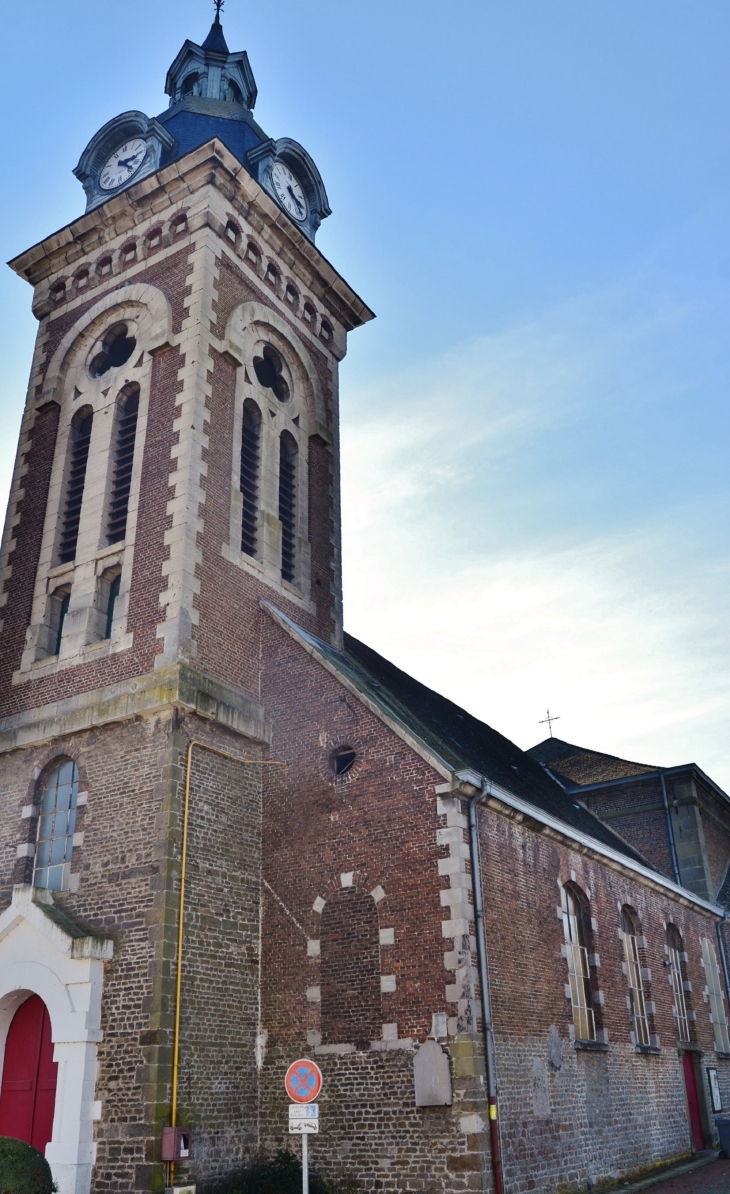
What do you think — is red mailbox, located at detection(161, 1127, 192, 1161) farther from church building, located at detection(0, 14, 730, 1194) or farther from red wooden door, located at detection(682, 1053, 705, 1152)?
red wooden door, located at detection(682, 1053, 705, 1152)

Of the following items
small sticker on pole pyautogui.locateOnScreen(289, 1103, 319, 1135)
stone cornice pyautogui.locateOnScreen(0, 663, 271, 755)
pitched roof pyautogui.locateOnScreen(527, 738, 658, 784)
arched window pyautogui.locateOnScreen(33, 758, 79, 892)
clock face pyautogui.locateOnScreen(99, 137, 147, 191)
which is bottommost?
small sticker on pole pyautogui.locateOnScreen(289, 1103, 319, 1135)

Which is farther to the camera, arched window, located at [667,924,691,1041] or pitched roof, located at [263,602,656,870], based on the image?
arched window, located at [667,924,691,1041]

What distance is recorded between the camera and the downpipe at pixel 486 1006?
1193 centimetres

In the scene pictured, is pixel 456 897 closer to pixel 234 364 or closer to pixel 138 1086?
pixel 138 1086

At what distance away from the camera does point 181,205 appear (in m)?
19.5

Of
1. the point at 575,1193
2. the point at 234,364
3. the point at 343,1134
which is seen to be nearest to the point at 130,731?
the point at 343,1134

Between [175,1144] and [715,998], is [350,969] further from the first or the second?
[715,998]

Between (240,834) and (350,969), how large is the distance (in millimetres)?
2591

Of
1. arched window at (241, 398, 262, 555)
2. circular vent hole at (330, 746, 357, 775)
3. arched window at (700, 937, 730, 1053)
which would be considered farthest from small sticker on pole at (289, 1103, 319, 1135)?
arched window at (700, 937, 730, 1053)

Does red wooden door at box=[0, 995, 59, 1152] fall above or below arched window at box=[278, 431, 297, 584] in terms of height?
below

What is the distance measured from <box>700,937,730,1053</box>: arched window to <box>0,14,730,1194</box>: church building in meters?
1.01

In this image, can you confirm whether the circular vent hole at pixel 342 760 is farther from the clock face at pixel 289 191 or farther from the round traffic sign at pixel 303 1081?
the clock face at pixel 289 191

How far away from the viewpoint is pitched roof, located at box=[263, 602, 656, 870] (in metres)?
15.7

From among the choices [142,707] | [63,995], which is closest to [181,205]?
[142,707]
